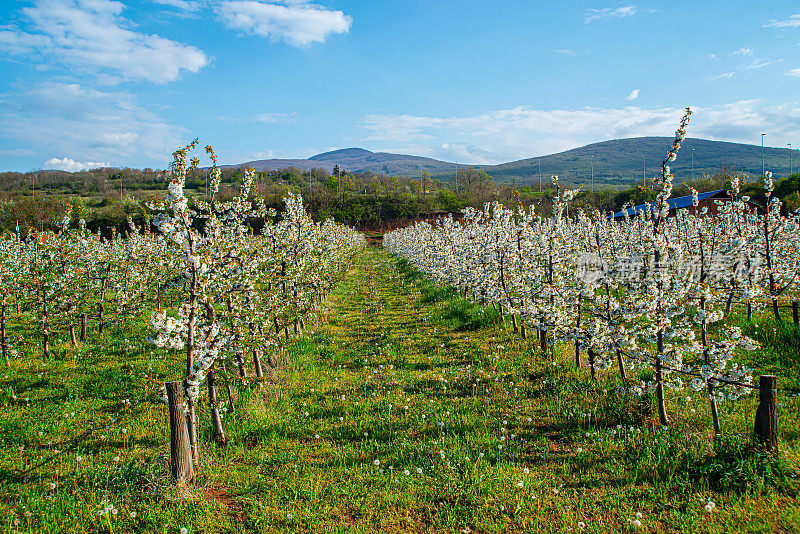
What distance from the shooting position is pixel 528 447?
6.11 meters

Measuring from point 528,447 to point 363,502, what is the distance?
8.72 feet

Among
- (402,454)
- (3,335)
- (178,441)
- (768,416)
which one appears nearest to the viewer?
(768,416)

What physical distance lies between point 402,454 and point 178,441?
300cm

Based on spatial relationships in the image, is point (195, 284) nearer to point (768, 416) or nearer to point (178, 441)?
point (178, 441)

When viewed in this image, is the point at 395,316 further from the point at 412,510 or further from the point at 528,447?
the point at 412,510

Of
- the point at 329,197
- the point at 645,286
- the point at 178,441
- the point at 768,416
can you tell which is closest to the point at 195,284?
the point at 178,441

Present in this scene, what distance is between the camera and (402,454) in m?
5.92

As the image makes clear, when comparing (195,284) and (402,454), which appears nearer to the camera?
(195,284)

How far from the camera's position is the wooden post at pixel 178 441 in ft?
16.8

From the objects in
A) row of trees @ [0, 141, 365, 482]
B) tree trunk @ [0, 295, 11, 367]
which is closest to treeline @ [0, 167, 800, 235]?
row of trees @ [0, 141, 365, 482]

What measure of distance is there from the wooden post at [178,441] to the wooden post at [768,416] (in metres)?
7.17

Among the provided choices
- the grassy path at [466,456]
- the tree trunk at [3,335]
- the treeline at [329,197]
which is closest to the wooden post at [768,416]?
the grassy path at [466,456]

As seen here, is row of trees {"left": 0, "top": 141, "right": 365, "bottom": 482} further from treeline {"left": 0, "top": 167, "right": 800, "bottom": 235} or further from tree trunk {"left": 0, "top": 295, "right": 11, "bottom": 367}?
treeline {"left": 0, "top": 167, "right": 800, "bottom": 235}

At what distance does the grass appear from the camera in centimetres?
462
